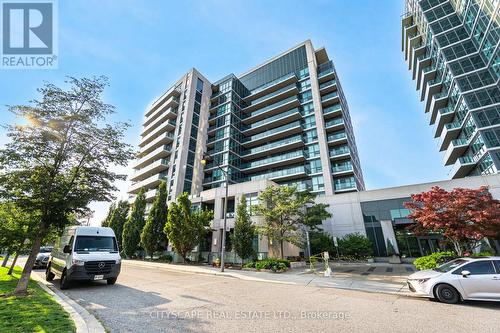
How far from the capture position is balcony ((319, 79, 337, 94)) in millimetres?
46031

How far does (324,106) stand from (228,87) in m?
24.4

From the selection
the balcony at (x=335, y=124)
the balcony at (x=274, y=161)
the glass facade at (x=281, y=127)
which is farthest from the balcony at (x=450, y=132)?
the balcony at (x=274, y=161)

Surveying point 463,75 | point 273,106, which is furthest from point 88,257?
point 463,75

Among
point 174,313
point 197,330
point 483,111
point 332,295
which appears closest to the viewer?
point 197,330

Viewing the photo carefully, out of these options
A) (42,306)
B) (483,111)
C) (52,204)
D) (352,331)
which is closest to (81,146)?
(52,204)

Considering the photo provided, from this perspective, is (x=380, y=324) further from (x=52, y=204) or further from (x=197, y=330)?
(x=52, y=204)

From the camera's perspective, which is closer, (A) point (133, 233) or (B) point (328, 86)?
(A) point (133, 233)

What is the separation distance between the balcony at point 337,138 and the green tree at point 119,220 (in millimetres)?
37609

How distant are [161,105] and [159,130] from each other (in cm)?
914

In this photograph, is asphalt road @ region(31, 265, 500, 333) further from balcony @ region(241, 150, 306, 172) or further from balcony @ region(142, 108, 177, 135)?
balcony @ region(142, 108, 177, 135)

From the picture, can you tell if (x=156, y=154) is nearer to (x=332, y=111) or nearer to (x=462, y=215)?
(x=332, y=111)

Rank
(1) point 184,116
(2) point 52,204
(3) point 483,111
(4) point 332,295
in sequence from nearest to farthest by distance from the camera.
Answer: (4) point 332,295, (2) point 52,204, (3) point 483,111, (1) point 184,116

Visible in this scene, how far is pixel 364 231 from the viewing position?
28.3 metres

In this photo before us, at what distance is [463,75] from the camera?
3594 centimetres
